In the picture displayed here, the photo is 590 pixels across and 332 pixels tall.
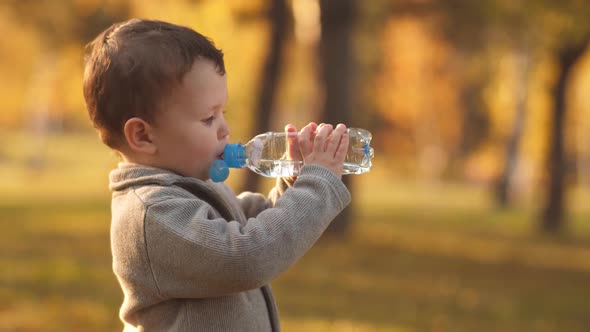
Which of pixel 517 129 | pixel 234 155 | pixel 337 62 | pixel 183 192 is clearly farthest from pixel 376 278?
pixel 517 129

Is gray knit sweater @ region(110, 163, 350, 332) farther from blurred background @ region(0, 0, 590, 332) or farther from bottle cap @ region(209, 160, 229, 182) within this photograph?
blurred background @ region(0, 0, 590, 332)

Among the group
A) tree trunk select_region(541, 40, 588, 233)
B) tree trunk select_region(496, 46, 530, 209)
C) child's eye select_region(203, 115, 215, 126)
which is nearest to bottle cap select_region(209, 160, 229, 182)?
child's eye select_region(203, 115, 215, 126)

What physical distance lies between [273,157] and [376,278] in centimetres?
689

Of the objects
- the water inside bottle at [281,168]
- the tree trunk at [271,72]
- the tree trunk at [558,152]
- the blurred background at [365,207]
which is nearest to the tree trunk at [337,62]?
the blurred background at [365,207]

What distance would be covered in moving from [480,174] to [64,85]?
22.2m

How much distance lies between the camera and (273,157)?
307 centimetres

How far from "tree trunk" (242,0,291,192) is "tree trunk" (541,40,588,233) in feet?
16.7

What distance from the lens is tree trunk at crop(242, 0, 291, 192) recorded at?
15539 millimetres

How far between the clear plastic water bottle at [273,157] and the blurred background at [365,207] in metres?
0.20

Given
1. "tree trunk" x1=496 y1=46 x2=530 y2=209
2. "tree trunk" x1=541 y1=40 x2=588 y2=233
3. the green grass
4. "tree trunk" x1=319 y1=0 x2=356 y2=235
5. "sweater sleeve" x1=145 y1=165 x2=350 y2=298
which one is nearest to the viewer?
"sweater sleeve" x1=145 y1=165 x2=350 y2=298

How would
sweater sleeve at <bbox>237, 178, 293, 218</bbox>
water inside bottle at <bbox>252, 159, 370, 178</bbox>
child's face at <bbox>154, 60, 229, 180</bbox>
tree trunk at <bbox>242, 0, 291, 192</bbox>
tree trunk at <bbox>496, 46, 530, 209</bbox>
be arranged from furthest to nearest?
tree trunk at <bbox>496, 46, 530, 209</bbox>
tree trunk at <bbox>242, 0, 291, 192</bbox>
sweater sleeve at <bbox>237, 178, 293, 218</bbox>
water inside bottle at <bbox>252, 159, 370, 178</bbox>
child's face at <bbox>154, 60, 229, 180</bbox>

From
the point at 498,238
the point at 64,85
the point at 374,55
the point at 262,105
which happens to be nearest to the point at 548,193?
the point at 498,238

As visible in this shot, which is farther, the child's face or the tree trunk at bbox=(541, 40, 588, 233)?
the tree trunk at bbox=(541, 40, 588, 233)

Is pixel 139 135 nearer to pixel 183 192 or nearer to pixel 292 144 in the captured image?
pixel 183 192
